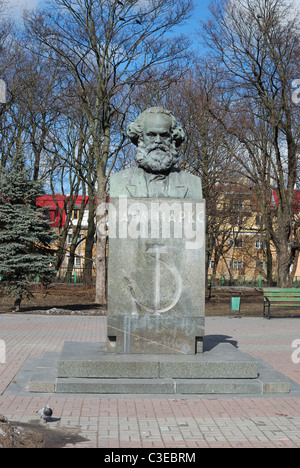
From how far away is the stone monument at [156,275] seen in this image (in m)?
8.51

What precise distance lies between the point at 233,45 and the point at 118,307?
59.7ft

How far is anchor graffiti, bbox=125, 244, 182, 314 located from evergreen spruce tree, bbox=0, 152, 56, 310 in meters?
9.96

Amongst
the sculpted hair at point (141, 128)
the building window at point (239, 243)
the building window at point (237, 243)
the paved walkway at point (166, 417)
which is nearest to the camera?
the paved walkway at point (166, 417)

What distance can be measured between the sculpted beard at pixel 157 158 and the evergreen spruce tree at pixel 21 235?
971 cm

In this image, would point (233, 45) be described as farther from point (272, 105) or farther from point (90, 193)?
point (90, 193)

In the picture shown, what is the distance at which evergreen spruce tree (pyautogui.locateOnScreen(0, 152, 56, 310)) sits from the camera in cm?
1808

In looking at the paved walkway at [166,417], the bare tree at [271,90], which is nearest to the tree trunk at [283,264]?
the bare tree at [271,90]

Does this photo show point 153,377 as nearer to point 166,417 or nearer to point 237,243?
point 166,417

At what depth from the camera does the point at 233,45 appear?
955 inches

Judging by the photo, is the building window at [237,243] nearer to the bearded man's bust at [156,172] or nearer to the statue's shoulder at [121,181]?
the bearded man's bust at [156,172]

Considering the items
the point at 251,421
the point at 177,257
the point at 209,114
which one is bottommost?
the point at 251,421

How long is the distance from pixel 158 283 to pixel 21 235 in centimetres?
1055

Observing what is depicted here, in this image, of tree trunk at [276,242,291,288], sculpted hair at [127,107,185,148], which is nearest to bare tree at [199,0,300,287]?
tree trunk at [276,242,291,288]
